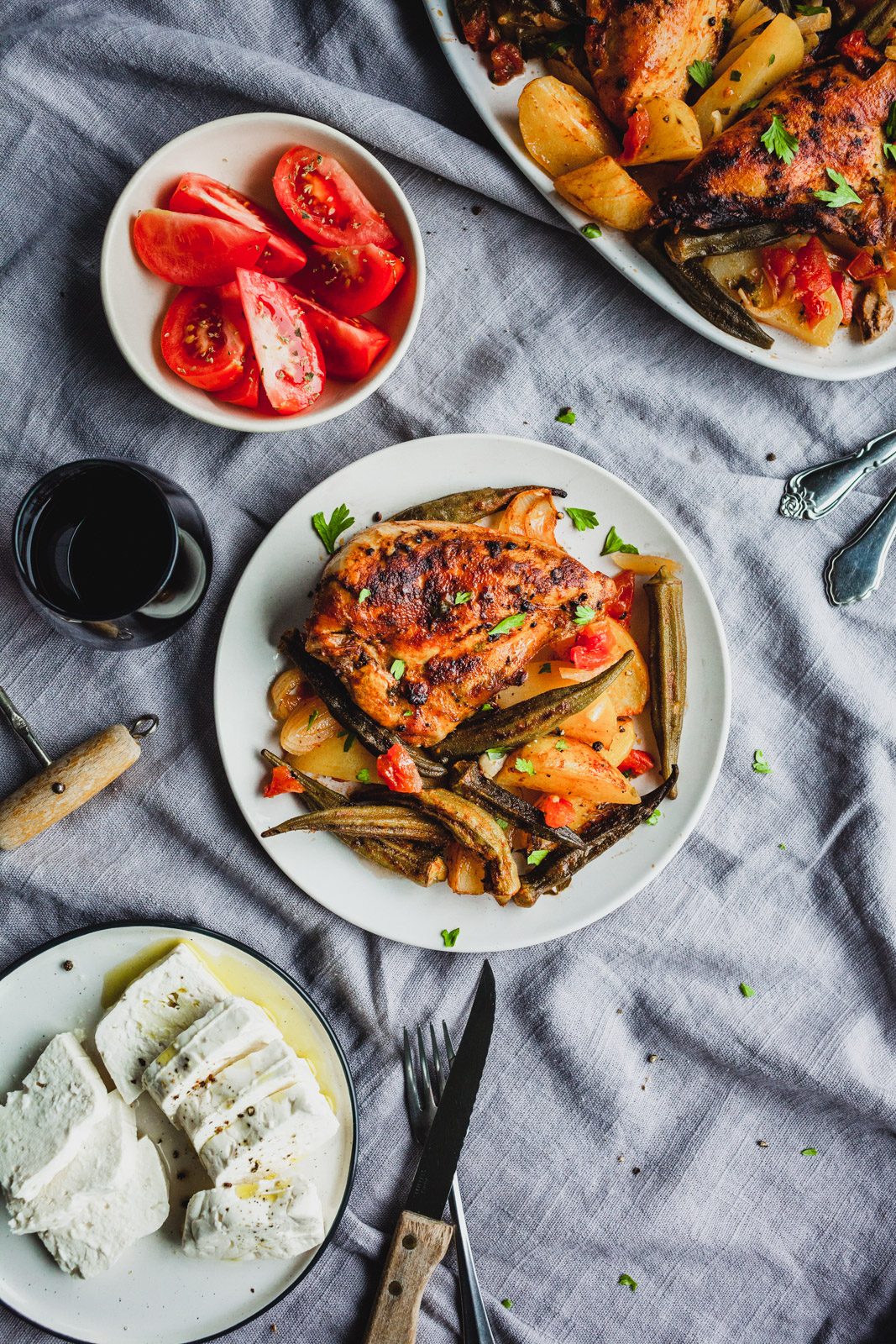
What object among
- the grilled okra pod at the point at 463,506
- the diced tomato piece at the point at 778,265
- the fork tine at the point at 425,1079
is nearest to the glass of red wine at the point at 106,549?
the grilled okra pod at the point at 463,506

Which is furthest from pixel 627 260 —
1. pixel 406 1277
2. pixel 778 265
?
pixel 406 1277

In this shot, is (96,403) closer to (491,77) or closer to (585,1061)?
(491,77)

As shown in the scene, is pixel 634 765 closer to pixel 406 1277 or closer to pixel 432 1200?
pixel 432 1200

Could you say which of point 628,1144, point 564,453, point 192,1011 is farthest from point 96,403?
point 628,1144

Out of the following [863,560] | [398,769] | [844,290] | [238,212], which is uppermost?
[238,212]

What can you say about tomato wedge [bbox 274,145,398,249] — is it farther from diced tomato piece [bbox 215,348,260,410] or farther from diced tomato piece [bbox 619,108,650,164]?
diced tomato piece [bbox 619,108,650,164]

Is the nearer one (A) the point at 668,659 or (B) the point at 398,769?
(B) the point at 398,769

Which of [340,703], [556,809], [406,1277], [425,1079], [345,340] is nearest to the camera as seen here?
[345,340]
